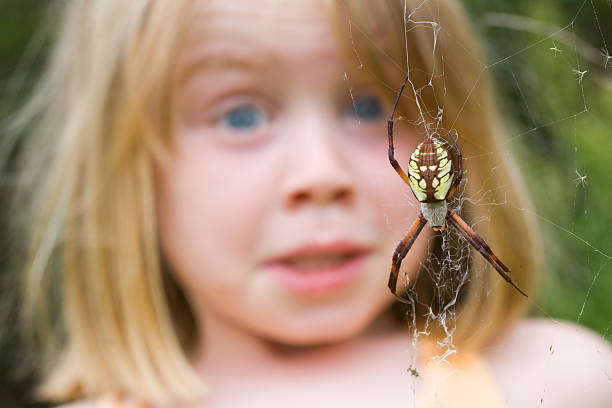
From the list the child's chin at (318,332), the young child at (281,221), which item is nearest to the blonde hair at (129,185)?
the young child at (281,221)

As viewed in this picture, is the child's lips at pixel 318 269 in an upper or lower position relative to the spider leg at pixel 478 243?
lower

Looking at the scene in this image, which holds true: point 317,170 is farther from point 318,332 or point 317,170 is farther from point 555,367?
point 555,367

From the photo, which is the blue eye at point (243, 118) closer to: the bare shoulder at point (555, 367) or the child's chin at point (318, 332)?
the child's chin at point (318, 332)

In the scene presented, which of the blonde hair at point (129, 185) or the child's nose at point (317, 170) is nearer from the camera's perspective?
the blonde hair at point (129, 185)

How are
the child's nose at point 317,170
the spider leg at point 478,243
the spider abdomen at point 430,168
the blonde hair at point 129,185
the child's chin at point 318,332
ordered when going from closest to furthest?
1. the spider abdomen at point 430,168
2. the spider leg at point 478,243
3. the blonde hair at point 129,185
4. the child's nose at point 317,170
5. the child's chin at point 318,332

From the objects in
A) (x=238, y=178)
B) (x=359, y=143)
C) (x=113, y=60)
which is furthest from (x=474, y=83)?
Answer: (x=113, y=60)

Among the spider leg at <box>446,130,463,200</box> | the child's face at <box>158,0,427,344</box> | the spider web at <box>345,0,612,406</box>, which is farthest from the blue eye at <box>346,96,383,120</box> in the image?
the spider leg at <box>446,130,463,200</box>

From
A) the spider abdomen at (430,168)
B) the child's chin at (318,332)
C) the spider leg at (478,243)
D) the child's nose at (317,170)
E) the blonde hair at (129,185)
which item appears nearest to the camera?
the spider abdomen at (430,168)

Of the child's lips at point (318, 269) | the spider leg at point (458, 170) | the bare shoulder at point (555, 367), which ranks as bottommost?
the bare shoulder at point (555, 367)
